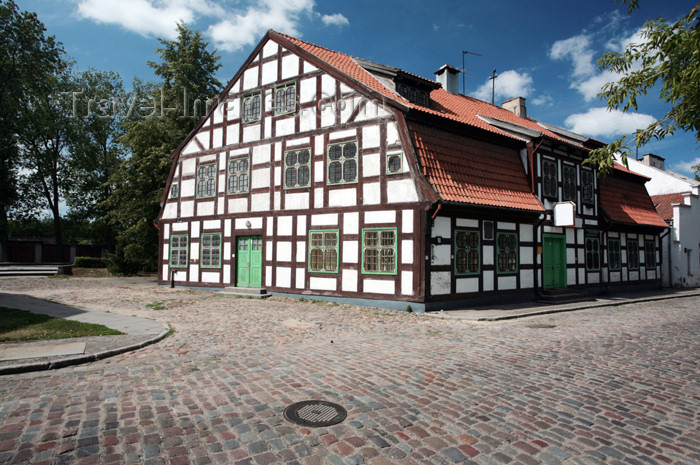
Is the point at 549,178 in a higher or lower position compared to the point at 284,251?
higher

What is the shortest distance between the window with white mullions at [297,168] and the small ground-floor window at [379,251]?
3.87m

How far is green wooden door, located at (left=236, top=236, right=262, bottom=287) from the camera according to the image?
19.2 m

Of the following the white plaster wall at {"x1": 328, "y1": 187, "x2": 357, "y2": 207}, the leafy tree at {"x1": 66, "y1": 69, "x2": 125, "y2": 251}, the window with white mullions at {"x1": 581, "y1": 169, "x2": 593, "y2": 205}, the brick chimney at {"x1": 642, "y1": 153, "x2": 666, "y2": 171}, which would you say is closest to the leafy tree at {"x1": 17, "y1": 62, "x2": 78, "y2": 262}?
the leafy tree at {"x1": 66, "y1": 69, "x2": 125, "y2": 251}

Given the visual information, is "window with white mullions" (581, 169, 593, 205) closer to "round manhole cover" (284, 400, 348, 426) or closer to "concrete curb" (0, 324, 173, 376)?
"round manhole cover" (284, 400, 348, 426)

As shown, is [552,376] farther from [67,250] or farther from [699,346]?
[67,250]

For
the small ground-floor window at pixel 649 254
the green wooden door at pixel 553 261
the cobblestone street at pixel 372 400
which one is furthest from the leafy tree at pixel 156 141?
the small ground-floor window at pixel 649 254

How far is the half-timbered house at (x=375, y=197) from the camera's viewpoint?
14602mm

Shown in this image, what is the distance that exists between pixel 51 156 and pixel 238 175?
116ft

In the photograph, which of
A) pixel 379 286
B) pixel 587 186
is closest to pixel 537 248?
pixel 587 186

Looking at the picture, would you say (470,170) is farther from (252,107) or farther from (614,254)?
(614,254)

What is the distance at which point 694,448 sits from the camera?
4.08m

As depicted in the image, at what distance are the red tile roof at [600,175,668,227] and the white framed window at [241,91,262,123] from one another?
17907 millimetres

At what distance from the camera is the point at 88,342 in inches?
321

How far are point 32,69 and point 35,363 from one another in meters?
20.9
